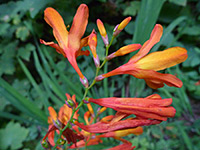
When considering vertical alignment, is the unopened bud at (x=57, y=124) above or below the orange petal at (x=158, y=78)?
below

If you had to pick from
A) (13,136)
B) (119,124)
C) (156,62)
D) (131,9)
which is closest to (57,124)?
(119,124)

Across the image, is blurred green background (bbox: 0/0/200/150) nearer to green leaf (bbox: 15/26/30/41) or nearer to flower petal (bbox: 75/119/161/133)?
green leaf (bbox: 15/26/30/41)

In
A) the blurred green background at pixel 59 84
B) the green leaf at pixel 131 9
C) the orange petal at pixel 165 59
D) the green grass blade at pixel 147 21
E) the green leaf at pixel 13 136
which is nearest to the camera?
the orange petal at pixel 165 59

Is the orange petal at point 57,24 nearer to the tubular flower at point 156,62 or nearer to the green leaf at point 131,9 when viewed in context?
the tubular flower at point 156,62

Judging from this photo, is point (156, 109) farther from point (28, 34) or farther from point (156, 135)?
point (28, 34)

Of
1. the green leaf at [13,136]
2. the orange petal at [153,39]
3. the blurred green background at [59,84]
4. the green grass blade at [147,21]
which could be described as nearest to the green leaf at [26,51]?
the blurred green background at [59,84]

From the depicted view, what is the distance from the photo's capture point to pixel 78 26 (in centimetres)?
32

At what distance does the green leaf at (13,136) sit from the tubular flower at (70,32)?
99 centimetres

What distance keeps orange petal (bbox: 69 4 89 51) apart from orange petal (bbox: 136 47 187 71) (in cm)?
13

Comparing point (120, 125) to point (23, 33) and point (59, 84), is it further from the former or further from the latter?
point (23, 33)

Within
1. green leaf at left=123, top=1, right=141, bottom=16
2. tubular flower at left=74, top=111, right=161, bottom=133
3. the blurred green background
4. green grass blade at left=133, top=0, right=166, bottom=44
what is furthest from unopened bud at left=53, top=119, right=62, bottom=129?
green leaf at left=123, top=1, right=141, bottom=16

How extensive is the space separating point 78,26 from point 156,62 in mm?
162

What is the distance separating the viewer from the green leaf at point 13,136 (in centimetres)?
110

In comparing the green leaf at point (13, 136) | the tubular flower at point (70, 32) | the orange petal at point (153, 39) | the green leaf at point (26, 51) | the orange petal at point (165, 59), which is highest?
the tubular flower at point (70, 32)
